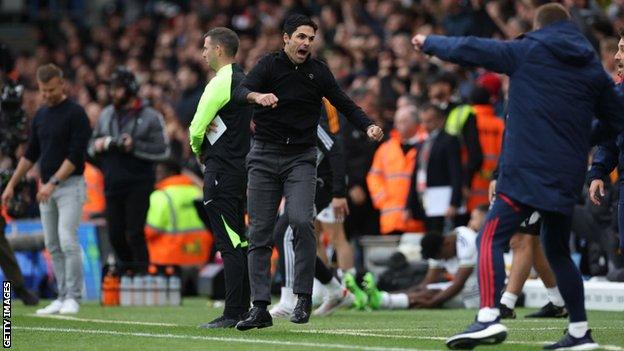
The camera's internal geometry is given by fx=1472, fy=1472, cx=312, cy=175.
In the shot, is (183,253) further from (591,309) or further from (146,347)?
(146,347)

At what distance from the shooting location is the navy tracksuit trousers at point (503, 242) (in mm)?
8586

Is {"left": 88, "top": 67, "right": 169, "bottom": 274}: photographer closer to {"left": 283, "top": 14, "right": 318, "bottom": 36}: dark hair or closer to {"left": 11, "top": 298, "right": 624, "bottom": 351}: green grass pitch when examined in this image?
{"left": 11, "top": 298, "right": 624, "bottom": 351}: green grass pitch

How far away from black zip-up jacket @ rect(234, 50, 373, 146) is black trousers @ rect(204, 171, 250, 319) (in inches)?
21.9

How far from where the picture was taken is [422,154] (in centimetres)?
1723

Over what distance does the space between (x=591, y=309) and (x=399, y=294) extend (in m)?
1.94

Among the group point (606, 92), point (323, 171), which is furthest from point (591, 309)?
point (606, 92)

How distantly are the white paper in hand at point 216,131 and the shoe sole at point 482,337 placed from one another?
10.1 ft

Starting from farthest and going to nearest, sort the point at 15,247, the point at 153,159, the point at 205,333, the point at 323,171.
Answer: the point at 15,247
the point at 153,159
the point at 323,171
the point at 205,333

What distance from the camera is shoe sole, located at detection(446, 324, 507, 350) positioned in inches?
332

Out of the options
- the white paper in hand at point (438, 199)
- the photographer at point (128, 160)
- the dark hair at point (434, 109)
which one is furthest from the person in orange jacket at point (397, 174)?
the photographer at point (128, 160)

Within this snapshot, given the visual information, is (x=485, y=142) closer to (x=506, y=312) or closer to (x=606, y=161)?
(x=506, y=312)

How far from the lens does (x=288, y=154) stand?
10.5m

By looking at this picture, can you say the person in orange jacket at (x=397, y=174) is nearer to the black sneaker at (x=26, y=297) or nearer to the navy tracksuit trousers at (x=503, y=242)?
the black sneaker at (x=26, y=297)

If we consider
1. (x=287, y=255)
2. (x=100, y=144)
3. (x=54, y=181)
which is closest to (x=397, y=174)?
(x=100, y=144)
